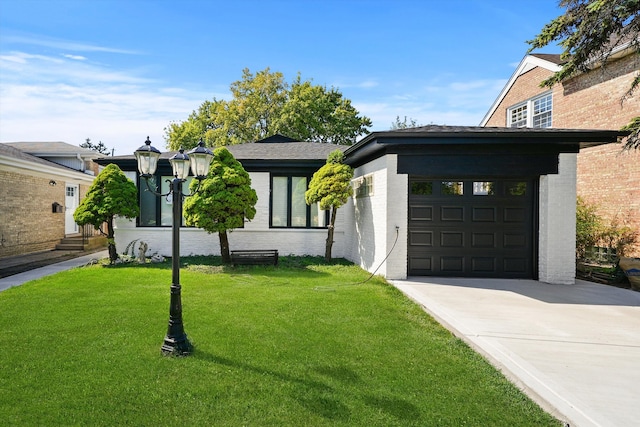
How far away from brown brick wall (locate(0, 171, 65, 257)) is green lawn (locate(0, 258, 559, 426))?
7.07 metres

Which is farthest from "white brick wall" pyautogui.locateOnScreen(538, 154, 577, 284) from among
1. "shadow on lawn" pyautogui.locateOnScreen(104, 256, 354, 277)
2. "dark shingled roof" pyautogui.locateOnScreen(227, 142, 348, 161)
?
"dark shingled roof" pyautogui.locateOnScreen(227, 142, 348, 161)

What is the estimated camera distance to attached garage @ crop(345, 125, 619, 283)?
8461 millimetres

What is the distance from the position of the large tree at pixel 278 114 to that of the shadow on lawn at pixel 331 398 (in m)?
25.3

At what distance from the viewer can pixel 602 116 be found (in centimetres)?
1205

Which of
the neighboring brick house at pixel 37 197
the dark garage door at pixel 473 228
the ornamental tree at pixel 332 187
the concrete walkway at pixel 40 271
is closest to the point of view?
the concrete walkway at pixel 40 271

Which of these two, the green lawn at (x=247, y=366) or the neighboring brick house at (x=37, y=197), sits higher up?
the neighboring brick house at (x=37, y=197)

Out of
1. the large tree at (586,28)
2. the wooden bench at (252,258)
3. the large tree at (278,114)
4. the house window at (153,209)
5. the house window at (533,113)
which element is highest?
the large tree at (278,114)

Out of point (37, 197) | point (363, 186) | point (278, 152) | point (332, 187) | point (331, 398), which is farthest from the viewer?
point (37, 197)

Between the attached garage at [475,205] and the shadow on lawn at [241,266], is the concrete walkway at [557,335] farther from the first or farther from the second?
the shadow on lawn at [241,266]

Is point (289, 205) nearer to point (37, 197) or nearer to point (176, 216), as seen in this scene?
point (176, 216)

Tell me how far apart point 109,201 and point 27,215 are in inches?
214

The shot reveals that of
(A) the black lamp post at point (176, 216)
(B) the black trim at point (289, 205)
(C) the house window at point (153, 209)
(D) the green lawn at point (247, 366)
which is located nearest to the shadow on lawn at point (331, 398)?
(D) the green lawn at point (247, 366)

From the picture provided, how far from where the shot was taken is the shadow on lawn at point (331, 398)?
3.08 metres

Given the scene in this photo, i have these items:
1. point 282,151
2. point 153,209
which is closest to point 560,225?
point 282,151
